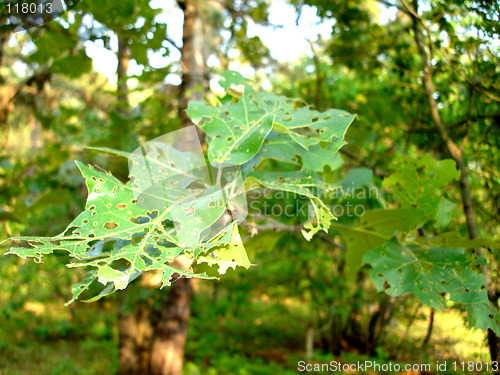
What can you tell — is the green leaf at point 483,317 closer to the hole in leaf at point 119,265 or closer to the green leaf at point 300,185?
the green leaf at point 300,185

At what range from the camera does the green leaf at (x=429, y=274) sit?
98cm

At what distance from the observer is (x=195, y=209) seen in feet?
2.44

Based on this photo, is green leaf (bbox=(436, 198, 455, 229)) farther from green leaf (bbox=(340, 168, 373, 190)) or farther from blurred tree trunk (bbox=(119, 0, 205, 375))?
blurred tree trunk (bbox=(119, 0, 205, 375))

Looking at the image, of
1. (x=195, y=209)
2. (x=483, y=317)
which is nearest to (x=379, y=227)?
(x=483, y=317)

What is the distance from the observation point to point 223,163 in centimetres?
90

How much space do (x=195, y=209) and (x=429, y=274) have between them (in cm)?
72

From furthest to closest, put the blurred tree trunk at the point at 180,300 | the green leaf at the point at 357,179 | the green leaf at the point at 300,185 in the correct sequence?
the blurred tree trunk at the point at 180,300 < the green leaf at the point at 357,179 < the green leaf at the point at 300,185

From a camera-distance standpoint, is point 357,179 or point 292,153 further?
point 357,179

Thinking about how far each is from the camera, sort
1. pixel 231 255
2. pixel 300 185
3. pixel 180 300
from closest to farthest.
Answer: pixel 231 255
pixel 300 185
pixel 180 300

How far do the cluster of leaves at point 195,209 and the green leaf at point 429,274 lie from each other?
0.29 metres

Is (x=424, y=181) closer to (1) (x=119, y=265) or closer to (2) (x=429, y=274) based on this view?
(2) (x=429, y=274)

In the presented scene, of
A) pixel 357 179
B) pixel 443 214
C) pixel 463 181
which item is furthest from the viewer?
pixel 463 181

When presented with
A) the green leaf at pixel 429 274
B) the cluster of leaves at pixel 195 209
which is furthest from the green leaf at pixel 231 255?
the green leaf at pixel 429 274

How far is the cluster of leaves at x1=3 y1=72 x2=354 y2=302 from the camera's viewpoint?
27.3 inches
